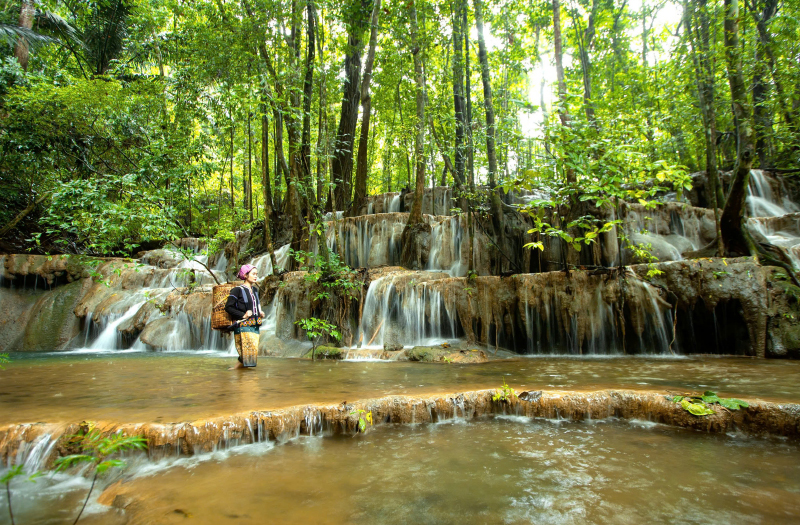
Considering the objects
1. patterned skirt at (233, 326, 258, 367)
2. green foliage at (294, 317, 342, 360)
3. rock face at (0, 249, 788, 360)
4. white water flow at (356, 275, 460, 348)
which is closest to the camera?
patterned skirt at (233, 326, 258, 367)

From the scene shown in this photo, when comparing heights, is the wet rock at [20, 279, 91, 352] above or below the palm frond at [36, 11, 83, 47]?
below

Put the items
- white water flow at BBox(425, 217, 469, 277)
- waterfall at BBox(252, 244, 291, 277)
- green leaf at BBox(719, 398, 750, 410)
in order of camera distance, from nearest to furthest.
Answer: green leaf at BBox(719, 398, 750, 410)
white water flow at BBox(425, 217, 469, 277)
waterfall at BBox(252, 244, 291, 277)

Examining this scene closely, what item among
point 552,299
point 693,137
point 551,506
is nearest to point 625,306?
point 552,299

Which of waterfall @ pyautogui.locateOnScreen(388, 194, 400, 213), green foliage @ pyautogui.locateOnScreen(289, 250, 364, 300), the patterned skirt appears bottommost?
the patterned skirt

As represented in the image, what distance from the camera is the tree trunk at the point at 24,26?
13.6 metres

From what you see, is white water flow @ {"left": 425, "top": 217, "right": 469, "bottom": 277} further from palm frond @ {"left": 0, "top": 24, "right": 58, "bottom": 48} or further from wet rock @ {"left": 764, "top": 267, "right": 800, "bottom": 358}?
palm frond @ {"left": 0, "top": 24, "right": 58, "bottom": 48}

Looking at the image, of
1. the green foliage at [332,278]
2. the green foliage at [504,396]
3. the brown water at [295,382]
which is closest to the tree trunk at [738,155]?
the brown water at [295,382]

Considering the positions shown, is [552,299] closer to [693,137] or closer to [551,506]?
[551,506]

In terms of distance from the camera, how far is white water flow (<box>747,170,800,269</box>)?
33.4ft

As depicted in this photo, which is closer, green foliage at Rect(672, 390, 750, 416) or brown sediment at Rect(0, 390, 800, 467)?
brown sediment at Rect(0, 390, 800, 467)

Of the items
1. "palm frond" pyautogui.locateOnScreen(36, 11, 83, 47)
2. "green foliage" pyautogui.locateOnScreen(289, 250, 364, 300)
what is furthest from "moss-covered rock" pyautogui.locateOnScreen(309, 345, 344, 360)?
"palm frond" pyautogui.locateOnScreen(36, 11, 83, 47)

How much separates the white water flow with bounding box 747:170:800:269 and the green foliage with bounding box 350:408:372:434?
10500 mm

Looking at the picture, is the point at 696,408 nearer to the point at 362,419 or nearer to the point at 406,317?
the point at 362,419

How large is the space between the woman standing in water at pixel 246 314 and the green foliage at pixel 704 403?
5.44 meters
